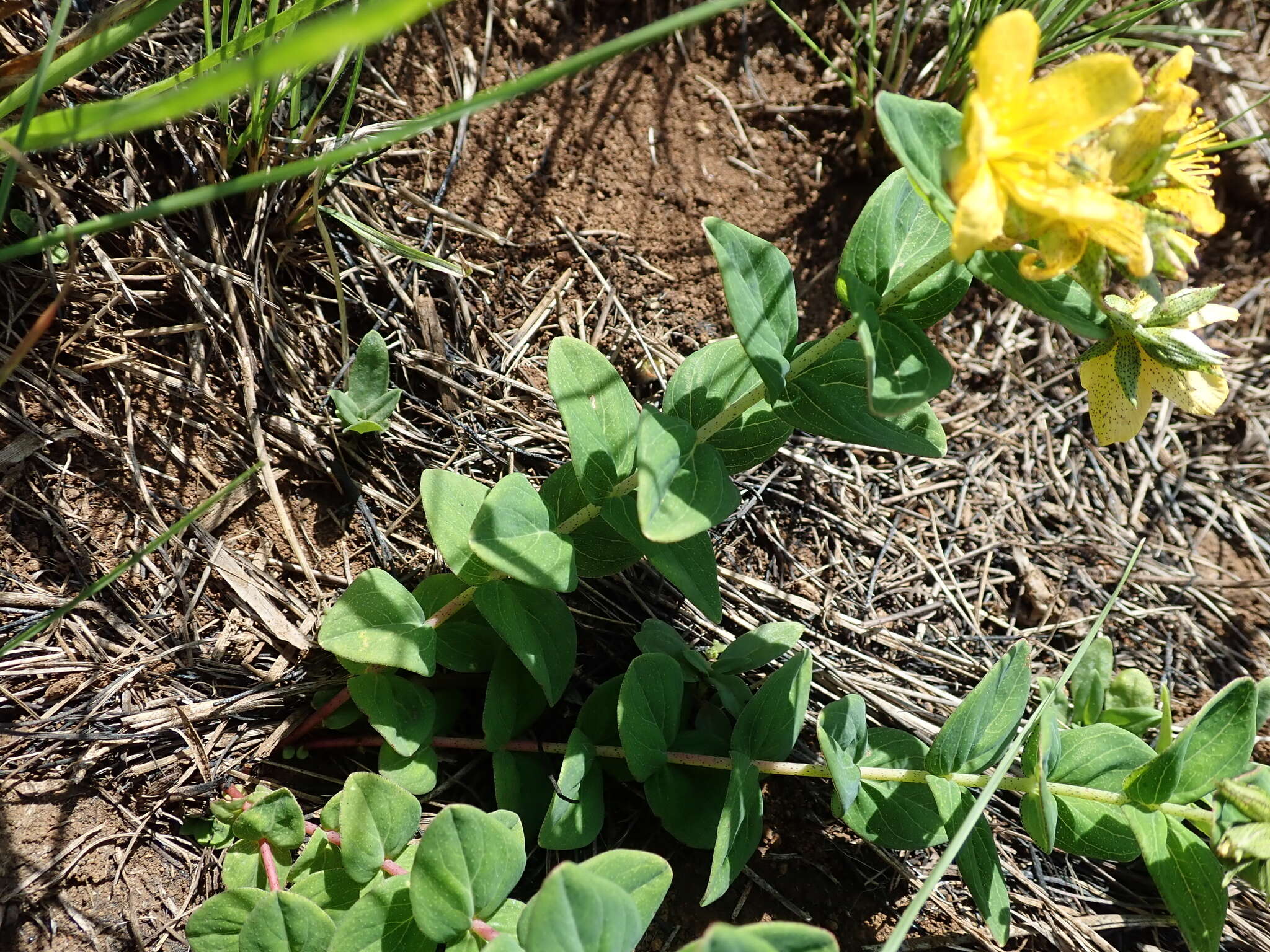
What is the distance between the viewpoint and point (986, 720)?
1747mm

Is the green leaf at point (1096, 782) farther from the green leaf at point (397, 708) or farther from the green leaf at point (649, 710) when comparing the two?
the green leaf at point (397, 708)

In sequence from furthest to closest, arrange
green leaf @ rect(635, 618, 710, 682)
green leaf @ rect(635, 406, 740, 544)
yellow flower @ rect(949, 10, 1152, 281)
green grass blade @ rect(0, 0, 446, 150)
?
green leaf @ rect(635, 618, 710, 682) → green leaf @ rect(635, 406, 740, 544) → yellow flower @ rect(949, 10, 1152, 281) → green grass blade @ rect(0, 0, 446, 150)

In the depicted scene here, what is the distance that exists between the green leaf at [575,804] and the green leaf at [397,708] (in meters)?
0.31

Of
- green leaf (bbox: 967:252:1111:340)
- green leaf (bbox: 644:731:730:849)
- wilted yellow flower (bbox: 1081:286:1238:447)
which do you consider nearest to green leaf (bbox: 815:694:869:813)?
green leaf (bbox: 644:731:730:849)

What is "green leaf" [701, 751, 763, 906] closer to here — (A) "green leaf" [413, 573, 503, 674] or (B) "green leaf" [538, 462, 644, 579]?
(B) "green leaf" [538, 462, 644, 579]

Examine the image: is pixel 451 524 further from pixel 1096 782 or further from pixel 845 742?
pixel 1096 782

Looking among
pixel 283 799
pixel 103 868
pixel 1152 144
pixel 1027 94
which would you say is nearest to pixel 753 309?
pixel 1027 94

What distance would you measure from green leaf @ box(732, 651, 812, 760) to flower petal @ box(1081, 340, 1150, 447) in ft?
2.18

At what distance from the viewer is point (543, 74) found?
1088 mm

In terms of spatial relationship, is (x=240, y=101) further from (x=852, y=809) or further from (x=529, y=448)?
(x=852, y=809)

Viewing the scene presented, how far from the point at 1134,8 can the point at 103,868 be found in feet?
10.9

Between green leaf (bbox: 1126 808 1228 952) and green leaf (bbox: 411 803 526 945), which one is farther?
green leaf (bbox: 1126 808 1228 952)

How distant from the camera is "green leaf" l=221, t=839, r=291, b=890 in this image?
1.77m

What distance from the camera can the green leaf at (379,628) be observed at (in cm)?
175
